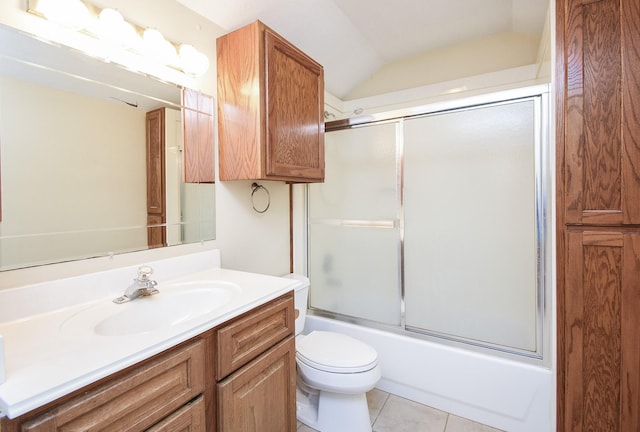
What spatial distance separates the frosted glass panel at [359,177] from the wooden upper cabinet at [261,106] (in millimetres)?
598

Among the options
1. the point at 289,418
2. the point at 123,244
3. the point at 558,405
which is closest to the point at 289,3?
the point at 123,244

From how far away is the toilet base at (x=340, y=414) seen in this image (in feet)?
5.03

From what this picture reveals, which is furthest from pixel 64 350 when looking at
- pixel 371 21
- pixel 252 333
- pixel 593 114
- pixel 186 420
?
pixel 371 21

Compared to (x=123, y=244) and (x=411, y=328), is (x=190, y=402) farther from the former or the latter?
(x=411, y=328)

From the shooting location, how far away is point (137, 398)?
73cm

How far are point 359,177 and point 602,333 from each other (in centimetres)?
153

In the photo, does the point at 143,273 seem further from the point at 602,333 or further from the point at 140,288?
the point at 602,333

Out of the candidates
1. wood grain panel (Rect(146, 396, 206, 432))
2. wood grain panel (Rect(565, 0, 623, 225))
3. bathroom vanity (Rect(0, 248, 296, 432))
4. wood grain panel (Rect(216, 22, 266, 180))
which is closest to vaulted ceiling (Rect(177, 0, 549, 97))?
wood grain panel (Rect(216, 22, 266, 180))

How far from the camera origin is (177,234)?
144 centimetres

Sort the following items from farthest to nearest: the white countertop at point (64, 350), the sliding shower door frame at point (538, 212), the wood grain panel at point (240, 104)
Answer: the sliding shower door frame at point (538, 212), the wood grain panel at point (240, 104), the white countertop at point (64, 350)

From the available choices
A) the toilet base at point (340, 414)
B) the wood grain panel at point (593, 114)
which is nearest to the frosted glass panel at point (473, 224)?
the wood grain panel at point (593, 114)

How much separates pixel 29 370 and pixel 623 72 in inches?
83.3

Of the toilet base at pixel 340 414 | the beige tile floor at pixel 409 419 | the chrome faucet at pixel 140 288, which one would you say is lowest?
the beige tile floor at pixel 409 419

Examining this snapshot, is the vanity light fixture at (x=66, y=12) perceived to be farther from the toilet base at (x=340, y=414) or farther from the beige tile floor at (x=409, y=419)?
the beige tile floor at (x=409, y=419)
